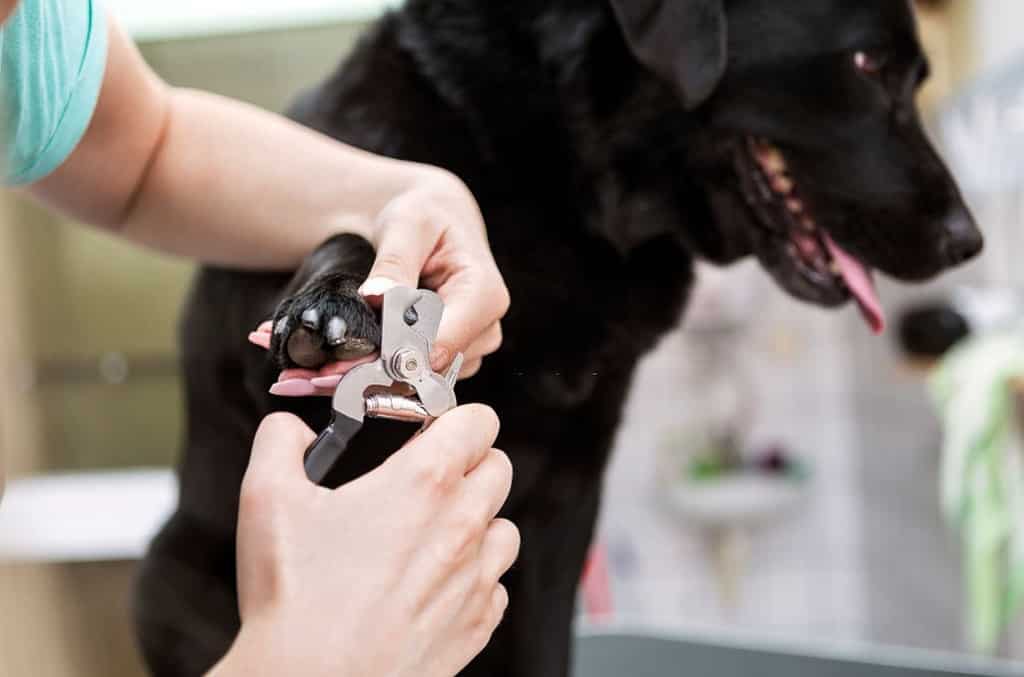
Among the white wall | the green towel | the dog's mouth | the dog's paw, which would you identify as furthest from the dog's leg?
the green towel

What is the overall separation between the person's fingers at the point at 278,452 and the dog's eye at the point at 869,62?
29 cm

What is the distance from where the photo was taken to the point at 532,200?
420 mm

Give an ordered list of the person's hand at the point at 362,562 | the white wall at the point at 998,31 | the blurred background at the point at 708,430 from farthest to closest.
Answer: the white wall at the point at 998,31, the blurred background at the point at 708,430, the person's hand at the point at 362,562

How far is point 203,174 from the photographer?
0.42 meters

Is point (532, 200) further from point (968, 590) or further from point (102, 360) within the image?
point (968, 590)

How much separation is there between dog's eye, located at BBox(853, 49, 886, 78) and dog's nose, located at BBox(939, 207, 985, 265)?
0.07 metres

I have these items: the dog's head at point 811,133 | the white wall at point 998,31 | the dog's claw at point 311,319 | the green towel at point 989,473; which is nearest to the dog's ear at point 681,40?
the dog's head at point 811,133

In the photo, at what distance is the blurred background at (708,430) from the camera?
35 centimetres

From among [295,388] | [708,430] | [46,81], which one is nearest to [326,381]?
[295,388]

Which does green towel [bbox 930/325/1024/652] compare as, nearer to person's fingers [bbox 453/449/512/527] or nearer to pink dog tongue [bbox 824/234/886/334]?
pink dog tongue [bbox 824/234/886/334]

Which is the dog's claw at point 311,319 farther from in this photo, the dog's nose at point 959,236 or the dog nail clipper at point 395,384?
the dog's nose at point 959,236

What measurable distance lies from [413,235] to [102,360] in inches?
9.3

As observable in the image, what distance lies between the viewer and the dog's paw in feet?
0.87

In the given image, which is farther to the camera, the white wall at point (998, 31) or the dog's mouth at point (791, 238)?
the white wall at point (998, 31)
